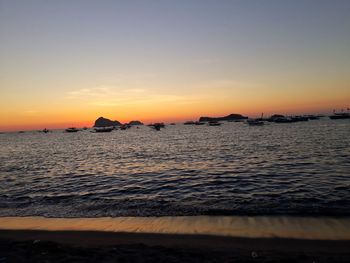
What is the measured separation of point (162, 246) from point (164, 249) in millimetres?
440

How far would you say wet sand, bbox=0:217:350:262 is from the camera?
9586mm

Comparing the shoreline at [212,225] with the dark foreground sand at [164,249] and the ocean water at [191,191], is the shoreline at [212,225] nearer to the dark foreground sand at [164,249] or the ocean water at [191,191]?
the dark foreground sand at [164,249]

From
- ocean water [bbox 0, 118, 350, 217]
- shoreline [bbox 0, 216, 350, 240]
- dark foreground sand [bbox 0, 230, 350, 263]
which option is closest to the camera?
dark foreground sand [bbox 0, 230, 350, 263]

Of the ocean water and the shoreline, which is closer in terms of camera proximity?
the shoreline

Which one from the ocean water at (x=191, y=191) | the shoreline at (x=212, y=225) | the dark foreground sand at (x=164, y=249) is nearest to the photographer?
the dark foreground sand at (x=164, y=249)

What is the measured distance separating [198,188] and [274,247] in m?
10.8

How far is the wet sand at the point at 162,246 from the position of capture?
959 centimetres

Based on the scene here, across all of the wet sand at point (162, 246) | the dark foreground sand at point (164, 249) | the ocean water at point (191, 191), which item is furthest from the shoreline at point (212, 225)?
the ocean water at point (191, 191)

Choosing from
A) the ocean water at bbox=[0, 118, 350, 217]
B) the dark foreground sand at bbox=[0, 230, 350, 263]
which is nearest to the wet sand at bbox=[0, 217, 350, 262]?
the dark foreground sand at bbox=[0, 230, 350, 263]

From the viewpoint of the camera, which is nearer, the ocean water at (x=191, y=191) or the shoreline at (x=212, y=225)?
the shoreline at (x=212, y=225)

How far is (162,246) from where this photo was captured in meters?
10.9

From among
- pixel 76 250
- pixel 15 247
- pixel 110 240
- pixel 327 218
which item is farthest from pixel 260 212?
pixel 15 247

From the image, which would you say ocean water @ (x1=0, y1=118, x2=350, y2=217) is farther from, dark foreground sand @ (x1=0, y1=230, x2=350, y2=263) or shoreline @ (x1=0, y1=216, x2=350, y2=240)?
dark foreground sand @ (x1=0, y1=230, x2=350, y2=263)

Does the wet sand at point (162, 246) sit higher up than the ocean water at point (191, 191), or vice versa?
the wet sand at point (162, 246)
